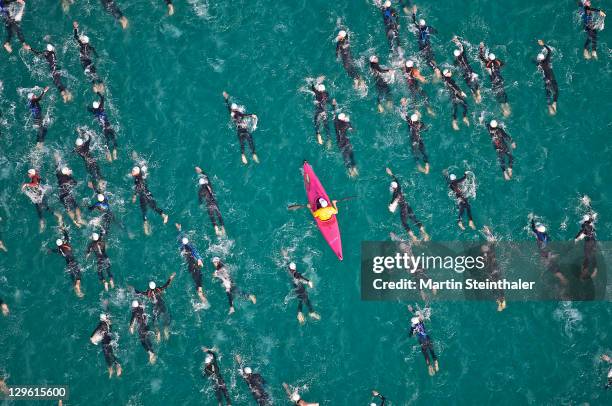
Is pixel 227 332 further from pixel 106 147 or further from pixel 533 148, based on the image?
pixel 533 148

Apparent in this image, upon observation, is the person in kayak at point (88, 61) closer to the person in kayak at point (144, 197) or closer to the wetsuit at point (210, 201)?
the person in kayak at point (144, 197)

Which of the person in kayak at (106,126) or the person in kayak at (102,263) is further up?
the person in kayak at (106,126)

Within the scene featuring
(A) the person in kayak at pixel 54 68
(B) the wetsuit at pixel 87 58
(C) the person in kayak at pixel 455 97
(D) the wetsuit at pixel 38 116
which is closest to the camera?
(C) the person in kayak at pixel 455 97

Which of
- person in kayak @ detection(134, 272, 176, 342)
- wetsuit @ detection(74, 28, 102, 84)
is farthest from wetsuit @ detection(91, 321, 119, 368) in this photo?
wetsuit @ detection(74, 28, 102, 84)

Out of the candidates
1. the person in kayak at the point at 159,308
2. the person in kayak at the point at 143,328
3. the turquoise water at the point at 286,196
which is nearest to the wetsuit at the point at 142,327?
the person in kayak at the point at 143,328

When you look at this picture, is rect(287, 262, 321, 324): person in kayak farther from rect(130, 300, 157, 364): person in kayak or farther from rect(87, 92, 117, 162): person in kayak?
rect(87, 92, 117, 162): person in kayak

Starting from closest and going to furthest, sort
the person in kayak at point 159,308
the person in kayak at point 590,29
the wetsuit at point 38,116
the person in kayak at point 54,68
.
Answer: the person in kayak at point 159,308, the person in kayak at point 590,29, the wetsuit at point 38,116, the person in kayak at point 54,68
